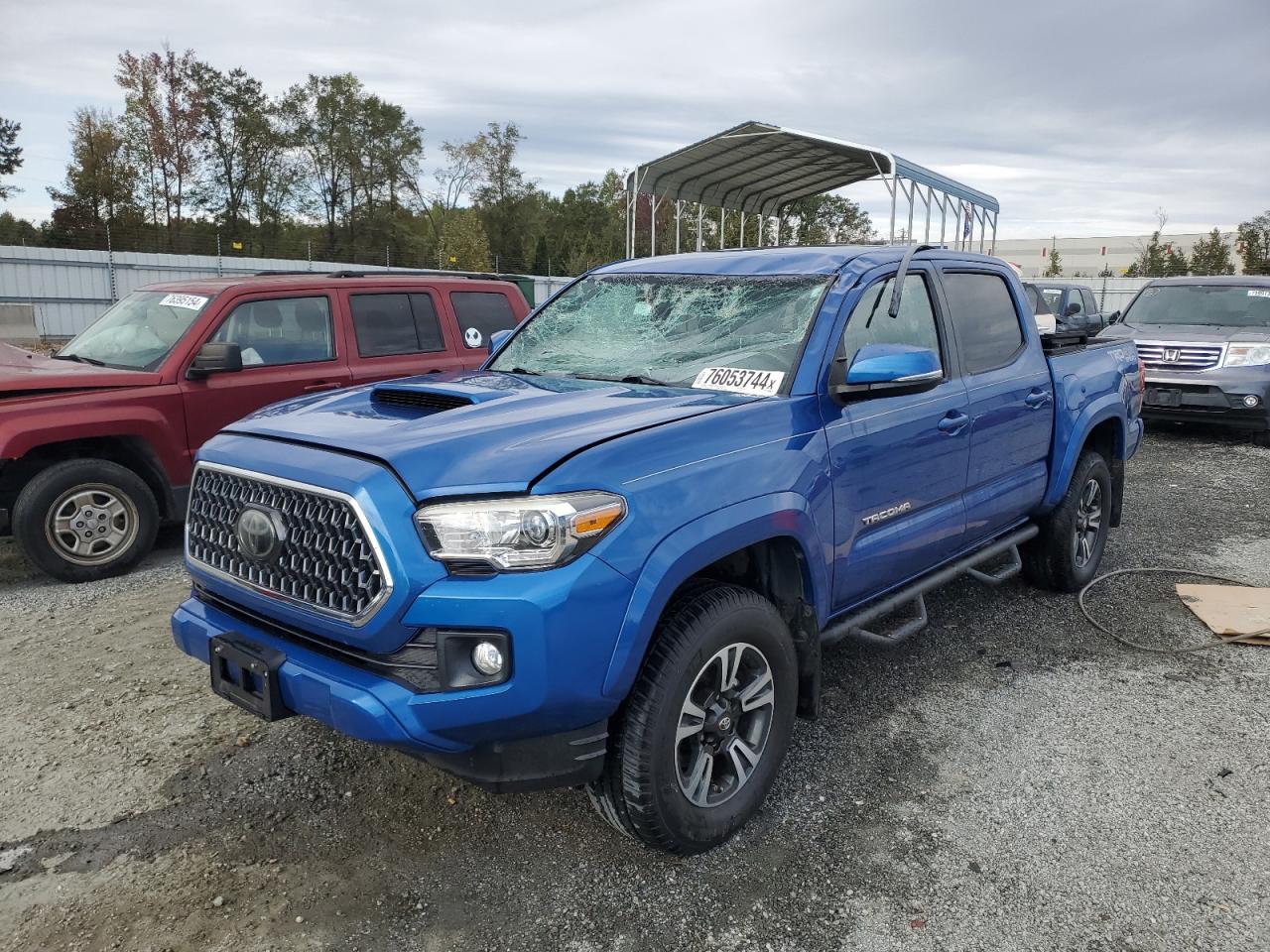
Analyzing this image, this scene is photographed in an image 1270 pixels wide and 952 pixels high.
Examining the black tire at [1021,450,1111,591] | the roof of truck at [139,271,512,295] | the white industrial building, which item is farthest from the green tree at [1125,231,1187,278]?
the roof of truck at [139,271,512,295]

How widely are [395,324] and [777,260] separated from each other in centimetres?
390

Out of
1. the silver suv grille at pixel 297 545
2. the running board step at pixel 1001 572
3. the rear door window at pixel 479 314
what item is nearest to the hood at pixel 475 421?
the silver suv grille at pixel 297 545

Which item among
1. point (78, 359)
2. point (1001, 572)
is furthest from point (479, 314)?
point (1001, 572)

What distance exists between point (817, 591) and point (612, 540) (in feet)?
3.36

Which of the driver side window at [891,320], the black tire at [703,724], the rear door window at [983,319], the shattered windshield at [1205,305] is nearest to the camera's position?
the black tire at [703,724]

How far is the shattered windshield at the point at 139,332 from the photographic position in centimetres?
606

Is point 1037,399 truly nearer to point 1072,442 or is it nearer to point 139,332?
point 1072,442

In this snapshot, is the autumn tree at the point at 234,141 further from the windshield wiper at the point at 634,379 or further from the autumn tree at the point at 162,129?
the windshield wiper at the point at 634,379

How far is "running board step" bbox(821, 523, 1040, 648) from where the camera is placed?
11.6ft

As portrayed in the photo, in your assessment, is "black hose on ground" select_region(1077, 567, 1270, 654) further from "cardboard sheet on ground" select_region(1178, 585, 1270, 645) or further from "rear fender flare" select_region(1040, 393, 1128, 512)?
"rear fender flare" select_region(1040, 393, 1128, 512)

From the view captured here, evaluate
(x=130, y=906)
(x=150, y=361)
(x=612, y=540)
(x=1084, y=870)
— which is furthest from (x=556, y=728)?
(x=150, y=361)

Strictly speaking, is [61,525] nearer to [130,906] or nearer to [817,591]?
[130,906]

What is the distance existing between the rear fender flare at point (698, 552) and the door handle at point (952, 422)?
103cm

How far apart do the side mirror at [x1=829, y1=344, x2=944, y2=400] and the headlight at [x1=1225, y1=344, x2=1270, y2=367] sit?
8909mm
